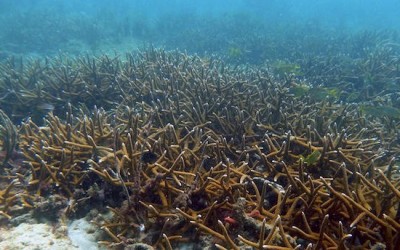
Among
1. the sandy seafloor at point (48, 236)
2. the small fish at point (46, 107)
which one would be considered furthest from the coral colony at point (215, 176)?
the small fish at point (46, 107)

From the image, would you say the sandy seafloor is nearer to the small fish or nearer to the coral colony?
the coral colony

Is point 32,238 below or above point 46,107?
below

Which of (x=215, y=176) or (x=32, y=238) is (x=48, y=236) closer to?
(x=32, y=238)

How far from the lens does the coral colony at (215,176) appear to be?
251cm

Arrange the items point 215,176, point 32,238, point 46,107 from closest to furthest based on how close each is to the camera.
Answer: point 32,238 < point 215,176 < point 46,107

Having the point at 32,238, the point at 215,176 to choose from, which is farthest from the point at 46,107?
the point at 215,176

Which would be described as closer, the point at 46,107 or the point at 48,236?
the point at 48,236

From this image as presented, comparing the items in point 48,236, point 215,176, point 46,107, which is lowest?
point 48,236

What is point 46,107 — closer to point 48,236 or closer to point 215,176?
point 48,236

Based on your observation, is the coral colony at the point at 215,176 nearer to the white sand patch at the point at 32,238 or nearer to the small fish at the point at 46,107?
the white sand patch at the point at 32,238

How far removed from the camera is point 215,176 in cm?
315

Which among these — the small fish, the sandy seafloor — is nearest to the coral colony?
the sandy seafloor

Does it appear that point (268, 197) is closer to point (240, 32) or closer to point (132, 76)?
point (132, 76)

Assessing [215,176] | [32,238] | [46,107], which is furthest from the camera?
[46,107]
